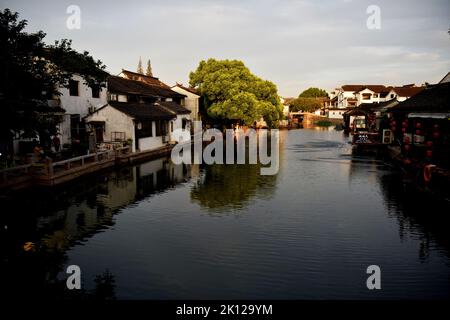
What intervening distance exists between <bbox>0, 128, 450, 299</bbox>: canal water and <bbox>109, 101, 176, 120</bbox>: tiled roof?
11.2m

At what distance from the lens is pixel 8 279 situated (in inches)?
365

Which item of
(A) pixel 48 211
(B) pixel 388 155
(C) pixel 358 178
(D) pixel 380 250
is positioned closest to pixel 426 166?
(C) pixel 358 178

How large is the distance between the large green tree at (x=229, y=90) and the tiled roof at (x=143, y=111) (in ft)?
59.8

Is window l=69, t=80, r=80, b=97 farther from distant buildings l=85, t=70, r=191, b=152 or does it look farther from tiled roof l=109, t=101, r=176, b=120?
tiled roof l=109, t=101, r=176, b=120

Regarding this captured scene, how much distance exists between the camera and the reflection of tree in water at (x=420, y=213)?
12.3m

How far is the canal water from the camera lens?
9.08 metres

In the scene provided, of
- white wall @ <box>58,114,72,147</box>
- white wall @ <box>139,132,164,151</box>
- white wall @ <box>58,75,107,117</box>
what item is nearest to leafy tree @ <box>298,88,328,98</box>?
white wall @ <box>139,132,164,151</box>

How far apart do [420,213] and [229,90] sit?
4505 cm

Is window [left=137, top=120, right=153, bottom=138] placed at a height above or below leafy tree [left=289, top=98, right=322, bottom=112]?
below

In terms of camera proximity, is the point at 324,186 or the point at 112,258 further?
the point at 324,186

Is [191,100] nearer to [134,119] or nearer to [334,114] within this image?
[134,119]

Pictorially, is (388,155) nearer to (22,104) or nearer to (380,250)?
(380,250)
